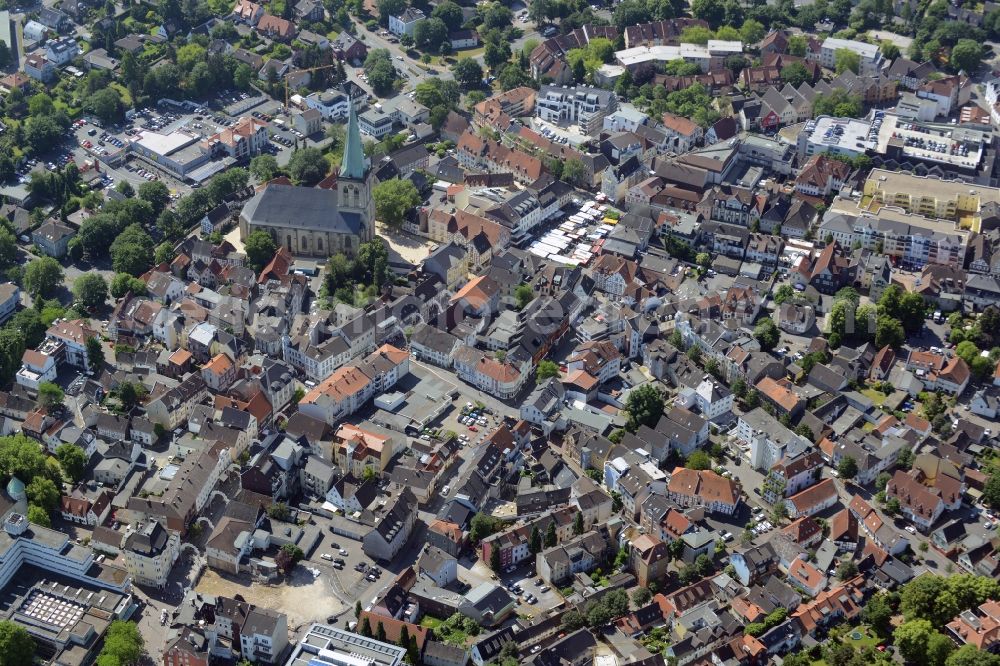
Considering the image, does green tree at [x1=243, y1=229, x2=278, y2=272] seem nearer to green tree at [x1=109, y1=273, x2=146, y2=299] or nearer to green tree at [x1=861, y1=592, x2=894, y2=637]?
green tree at [x1=109, y1=273, x2=146, y2=299]

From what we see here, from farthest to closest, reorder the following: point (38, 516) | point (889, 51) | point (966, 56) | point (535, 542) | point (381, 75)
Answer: point (889, 51) → point (966, 56) → point (381, 75) → point (38, 516) → point (535, 542)

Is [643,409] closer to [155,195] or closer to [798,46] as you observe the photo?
[155,195]

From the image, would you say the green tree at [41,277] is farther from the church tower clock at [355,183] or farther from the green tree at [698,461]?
the green tree at [698,461]

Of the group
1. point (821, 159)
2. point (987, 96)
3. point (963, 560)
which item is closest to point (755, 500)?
point (963, 560)

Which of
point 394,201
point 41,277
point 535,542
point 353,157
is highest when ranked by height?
point 353,157

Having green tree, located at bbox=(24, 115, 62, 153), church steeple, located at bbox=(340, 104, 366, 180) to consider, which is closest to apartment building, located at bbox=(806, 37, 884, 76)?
church steeple, located at bbox=(340, 104, 366, 180)

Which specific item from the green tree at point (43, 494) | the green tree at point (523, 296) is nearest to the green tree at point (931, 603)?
the green tree at point (523, 296)

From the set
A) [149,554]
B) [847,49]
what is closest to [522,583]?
[149,554]

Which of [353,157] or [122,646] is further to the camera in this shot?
[353,157]
